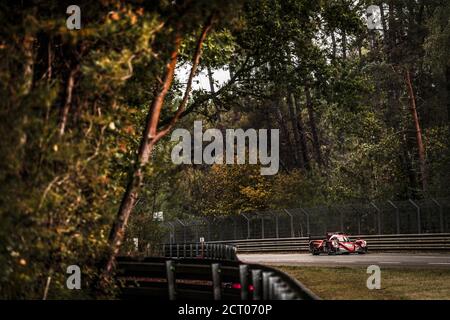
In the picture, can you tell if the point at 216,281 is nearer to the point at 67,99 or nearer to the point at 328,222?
the point at 67,99

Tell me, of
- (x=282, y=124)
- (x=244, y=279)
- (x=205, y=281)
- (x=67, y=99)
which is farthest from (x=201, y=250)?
(x=282, y=124)

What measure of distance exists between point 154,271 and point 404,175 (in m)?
35.4

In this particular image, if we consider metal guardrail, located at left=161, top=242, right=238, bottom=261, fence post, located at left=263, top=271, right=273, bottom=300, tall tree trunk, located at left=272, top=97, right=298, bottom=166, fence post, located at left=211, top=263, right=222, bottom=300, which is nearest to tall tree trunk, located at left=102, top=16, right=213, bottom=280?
fence post, located at left=211, top=263, right=222, bottom=300

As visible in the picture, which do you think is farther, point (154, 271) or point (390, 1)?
point (390, 1)

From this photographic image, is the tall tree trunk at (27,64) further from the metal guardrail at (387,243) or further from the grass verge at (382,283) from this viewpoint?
the metal guardrail at (387,243)

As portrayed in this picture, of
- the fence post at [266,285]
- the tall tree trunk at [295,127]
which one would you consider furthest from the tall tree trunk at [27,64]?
the tall tree trunk at [295,127]

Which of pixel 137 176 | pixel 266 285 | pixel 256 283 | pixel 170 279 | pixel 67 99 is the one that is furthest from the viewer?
pixel 170 279

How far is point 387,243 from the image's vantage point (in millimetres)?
37750

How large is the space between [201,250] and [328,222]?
429 inches

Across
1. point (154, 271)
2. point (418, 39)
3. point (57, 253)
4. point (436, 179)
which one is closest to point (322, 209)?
point (436, 179)
